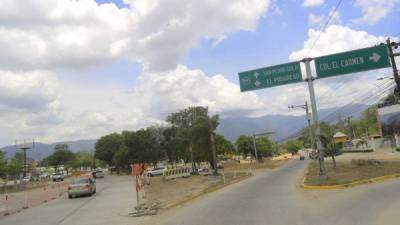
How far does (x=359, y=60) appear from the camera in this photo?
25047mm

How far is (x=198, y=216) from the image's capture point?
16.2 meters

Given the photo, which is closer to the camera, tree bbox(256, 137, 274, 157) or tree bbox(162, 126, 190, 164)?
tree bbox(162, 126, 190, 164)

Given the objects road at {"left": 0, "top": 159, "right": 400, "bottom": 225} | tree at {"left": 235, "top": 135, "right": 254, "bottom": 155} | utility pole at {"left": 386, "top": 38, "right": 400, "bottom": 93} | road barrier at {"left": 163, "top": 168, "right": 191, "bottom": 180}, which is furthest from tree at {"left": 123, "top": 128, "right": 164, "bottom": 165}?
road at {"left": 0, "top": 159, "right": 400, "bottom": 225}

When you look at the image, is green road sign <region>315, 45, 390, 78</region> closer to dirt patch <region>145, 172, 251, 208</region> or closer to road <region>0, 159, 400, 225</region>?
road <region>0, 159, 400, 225</region>

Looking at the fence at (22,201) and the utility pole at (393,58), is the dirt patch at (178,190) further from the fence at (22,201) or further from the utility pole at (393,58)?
the utility pole at (393,58)

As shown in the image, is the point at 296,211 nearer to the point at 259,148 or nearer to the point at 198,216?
the point at 198,216

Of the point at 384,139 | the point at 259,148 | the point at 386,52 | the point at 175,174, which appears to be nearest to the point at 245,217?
the point at 386,52

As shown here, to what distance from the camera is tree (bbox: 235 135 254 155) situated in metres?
123

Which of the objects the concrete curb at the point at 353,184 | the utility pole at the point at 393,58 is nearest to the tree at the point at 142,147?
the utility pole at the point at 393,58

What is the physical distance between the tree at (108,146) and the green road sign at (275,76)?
90.3m

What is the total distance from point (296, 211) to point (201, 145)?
3786 cm

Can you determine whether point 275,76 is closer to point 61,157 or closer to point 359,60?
point 359,60

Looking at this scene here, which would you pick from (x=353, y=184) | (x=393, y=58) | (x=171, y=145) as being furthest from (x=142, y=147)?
(x=353, y=184)

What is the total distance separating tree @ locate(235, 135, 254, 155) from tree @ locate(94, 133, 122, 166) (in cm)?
3311
